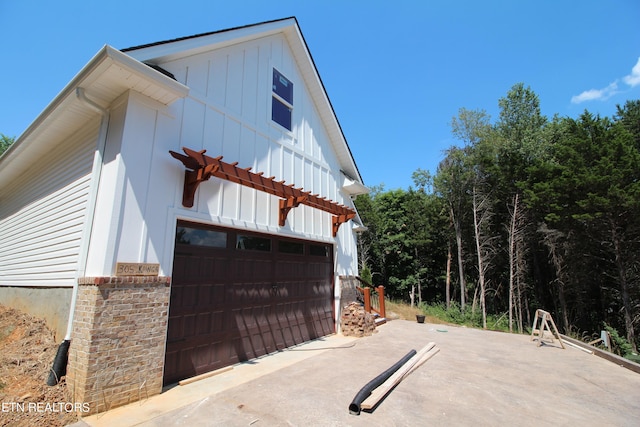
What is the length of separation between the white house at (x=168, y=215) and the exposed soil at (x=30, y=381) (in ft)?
0.75

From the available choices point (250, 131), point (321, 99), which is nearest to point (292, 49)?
point (321, 99)

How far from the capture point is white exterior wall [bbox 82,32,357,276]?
4211mm

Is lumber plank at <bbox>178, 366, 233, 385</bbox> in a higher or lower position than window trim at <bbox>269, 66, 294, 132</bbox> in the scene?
lower

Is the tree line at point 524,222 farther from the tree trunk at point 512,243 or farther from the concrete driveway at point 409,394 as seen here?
the concrete driveway at point 409,394

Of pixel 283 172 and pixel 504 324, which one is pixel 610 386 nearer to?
pixel 283 172

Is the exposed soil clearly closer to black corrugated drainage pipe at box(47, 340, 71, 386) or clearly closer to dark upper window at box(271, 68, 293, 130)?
black corrugated drainage pipe at box(47, 340, 71, 386)

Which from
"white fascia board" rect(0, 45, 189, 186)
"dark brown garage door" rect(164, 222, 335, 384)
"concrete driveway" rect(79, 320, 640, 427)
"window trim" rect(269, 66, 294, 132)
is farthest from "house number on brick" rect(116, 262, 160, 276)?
"window trim" rect(269, 66, 294, 132)

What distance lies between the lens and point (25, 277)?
6199mm

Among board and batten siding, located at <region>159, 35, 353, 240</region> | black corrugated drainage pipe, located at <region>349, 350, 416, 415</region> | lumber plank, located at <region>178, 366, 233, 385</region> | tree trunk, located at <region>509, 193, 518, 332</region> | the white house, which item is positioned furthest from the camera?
tree trunk, located at <region>509, 193, 518, 332</region>

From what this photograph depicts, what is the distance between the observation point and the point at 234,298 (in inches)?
227

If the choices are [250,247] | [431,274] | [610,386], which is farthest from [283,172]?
[431,274]

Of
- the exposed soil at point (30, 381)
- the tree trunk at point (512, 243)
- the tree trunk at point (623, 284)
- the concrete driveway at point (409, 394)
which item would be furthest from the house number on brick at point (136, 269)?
the tree trunk at point (512, 243)

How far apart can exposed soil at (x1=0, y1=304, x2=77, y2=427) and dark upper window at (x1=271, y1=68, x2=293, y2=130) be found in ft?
20.7

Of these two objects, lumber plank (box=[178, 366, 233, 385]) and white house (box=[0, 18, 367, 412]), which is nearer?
white house (box=[0, 18, 367, 412])
